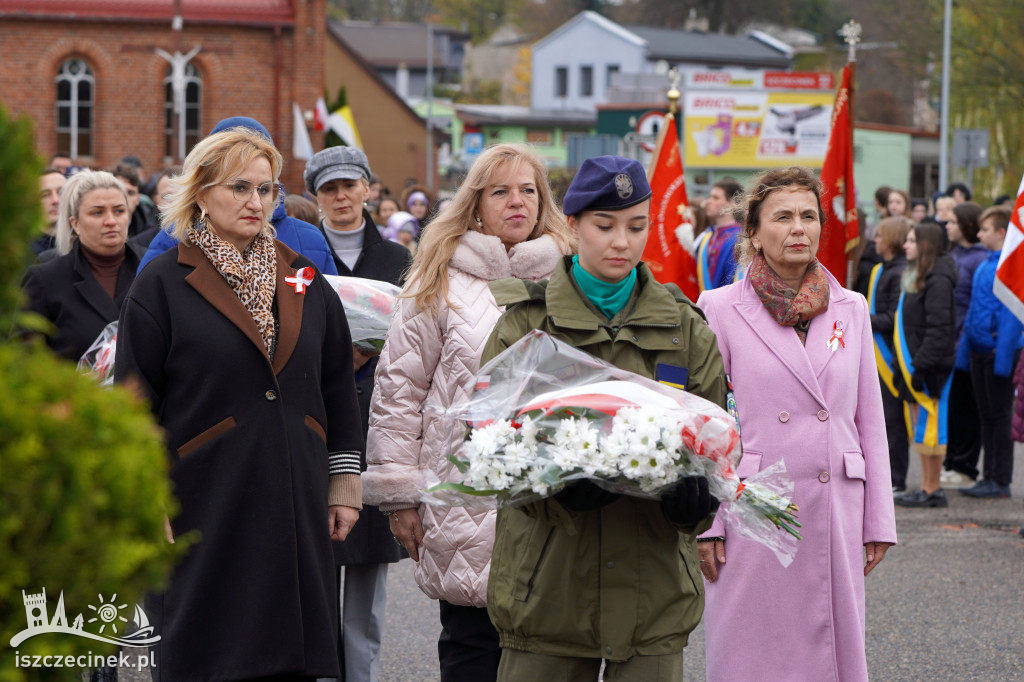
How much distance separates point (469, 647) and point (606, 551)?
117 cm

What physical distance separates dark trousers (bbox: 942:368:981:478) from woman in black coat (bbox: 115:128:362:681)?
8.43m

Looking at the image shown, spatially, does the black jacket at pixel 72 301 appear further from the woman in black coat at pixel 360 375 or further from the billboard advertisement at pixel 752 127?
the billboard advertisement at pixel 752 127

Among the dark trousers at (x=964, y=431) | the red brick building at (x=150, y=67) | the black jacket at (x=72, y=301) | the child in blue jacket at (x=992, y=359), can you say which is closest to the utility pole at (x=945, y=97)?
the red brick building at (x=150, y=67)

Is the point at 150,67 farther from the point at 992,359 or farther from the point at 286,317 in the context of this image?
the point at 286,317

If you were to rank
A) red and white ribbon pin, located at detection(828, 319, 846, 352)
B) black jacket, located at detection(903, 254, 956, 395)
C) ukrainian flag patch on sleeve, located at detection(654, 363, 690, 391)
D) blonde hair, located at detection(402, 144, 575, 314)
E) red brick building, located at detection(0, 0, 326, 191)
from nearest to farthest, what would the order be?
1. ukrainian flag patch on sleeve, located at detection(654, 363, 690, 391)
2. red and white ribbon pin, located at detection(828, 319, 846, 352)
3. blonde hair, located at detection(402, 144, 575, 314)
4. black jacket, located at detection(903, 254, 956, 395)
5. red brick building, located at detection(0, 0, 326, 191)

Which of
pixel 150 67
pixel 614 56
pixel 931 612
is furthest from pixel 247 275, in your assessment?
pixel 614 56

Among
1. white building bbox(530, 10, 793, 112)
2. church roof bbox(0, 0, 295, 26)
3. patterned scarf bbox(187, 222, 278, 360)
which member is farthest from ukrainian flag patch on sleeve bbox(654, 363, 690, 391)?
white building bbox(530, 10, 793, 112)

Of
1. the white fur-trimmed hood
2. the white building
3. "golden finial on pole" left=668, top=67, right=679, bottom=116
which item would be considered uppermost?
the white building

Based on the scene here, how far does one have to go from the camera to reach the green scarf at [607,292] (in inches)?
142

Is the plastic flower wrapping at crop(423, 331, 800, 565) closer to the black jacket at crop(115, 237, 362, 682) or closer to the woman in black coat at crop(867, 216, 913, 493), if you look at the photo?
the black jacket at crop(115, 237, 362, 682)

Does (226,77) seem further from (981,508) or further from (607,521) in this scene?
(607,521)

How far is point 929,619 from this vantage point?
23.1ft

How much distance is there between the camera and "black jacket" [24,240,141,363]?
19.0 ft

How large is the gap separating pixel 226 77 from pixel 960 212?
3356cm
